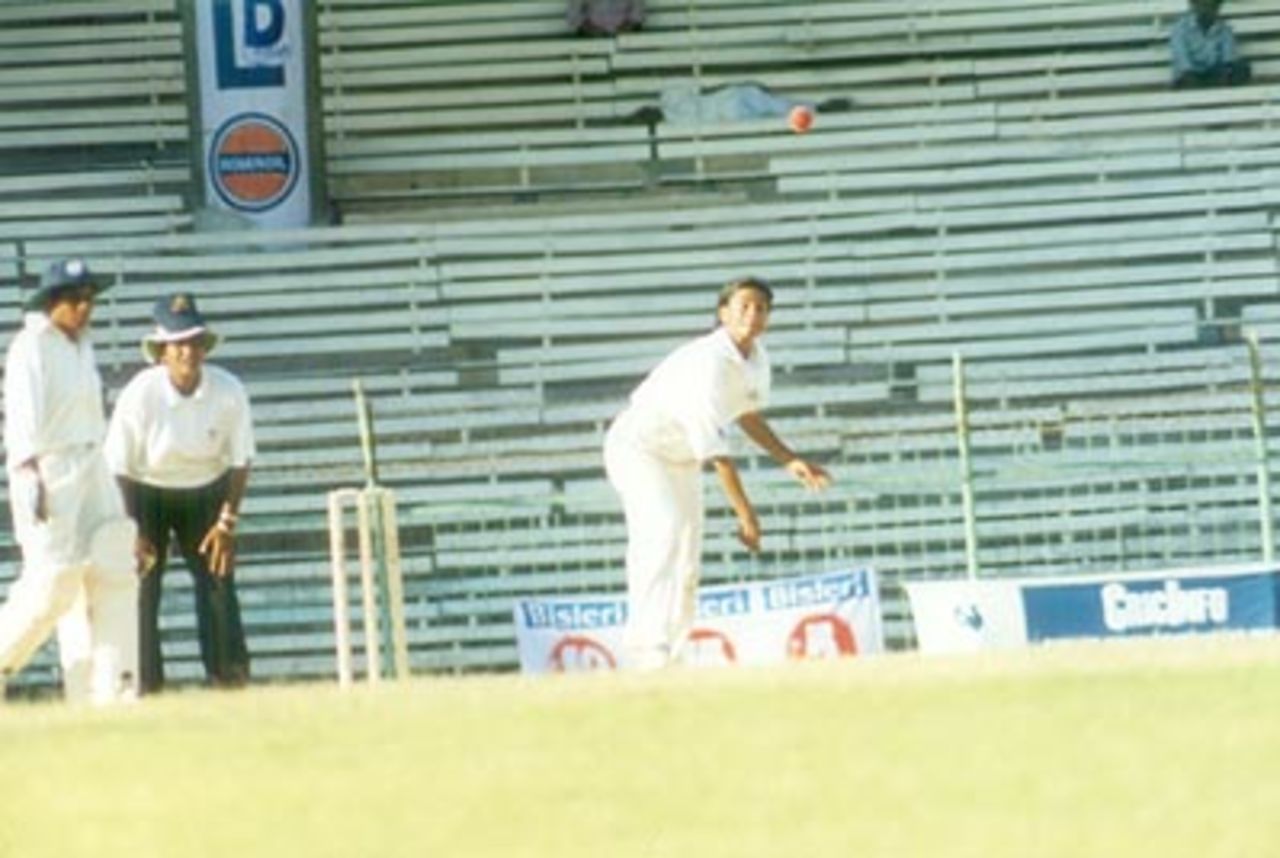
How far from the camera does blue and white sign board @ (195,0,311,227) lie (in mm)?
29812

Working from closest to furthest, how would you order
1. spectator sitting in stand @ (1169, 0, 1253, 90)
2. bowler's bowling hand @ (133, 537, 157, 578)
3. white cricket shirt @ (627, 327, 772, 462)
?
white cricket shirt @ (627, 327, 772, 462) → bowler's bowling hand @ (133, 537, 157, 578) → spectator sitting in stand @ (1169, 0, 1253, 90)

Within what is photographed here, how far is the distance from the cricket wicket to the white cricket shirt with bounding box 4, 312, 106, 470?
4.47m

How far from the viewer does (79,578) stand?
19.8m

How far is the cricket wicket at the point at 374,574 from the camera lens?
24516 millimetres

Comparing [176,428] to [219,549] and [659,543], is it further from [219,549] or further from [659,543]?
[659,543]

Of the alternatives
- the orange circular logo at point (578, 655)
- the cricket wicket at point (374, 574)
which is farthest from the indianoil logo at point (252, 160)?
the orange circular logo at point (578, 655)

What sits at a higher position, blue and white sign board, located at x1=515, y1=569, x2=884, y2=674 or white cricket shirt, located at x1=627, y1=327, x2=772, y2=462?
white cricket shirt, located at x1=627, y1=327, x2=772, y2=462

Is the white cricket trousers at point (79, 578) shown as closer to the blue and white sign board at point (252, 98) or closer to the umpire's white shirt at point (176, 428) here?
the umpire's white shirt at point (176, 428)

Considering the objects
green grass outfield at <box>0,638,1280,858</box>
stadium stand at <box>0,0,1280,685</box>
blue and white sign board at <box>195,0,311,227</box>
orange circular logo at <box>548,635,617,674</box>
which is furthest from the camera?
blue and white sign board at <box>195,0,311,227</box>

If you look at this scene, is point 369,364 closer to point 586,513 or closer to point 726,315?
point 586,513

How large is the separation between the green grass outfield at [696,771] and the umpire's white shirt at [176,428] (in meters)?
5.29

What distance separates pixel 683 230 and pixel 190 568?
8.28 m

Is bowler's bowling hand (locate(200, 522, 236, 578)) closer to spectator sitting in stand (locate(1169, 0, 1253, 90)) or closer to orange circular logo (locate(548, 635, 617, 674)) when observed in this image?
orange circular logo (locate(548, 635, 617, 674))

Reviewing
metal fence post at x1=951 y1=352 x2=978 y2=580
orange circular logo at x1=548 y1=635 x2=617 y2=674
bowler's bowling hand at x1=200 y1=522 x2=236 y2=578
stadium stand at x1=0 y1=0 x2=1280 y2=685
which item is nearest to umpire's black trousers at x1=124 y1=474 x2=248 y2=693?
bowler's bowling hand at x1=200 y1=522 x2=236 y2=578
